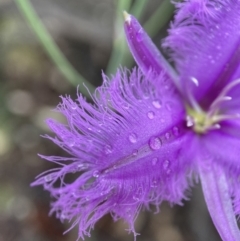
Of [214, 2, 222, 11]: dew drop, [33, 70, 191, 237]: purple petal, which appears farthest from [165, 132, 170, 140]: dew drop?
[214, 2, 222, 11]: dew drop

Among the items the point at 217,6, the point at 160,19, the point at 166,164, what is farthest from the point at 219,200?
the point at 160,19

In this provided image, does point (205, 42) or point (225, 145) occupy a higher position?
point (205, 42)

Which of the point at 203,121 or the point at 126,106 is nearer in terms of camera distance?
the point at 126,106

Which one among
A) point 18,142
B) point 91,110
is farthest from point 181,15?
point 18,142

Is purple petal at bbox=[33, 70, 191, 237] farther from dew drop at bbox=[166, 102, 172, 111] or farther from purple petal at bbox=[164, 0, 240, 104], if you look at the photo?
purple petal at bbox=[164, 0, 240, 104]

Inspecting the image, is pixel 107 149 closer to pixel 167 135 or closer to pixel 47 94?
pixel 167 135

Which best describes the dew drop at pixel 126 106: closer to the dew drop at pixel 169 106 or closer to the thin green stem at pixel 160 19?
the dew drop at pixel 169 106

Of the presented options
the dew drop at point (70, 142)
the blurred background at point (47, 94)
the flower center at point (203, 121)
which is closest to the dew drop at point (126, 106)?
the dew drop at point (70, 142)
